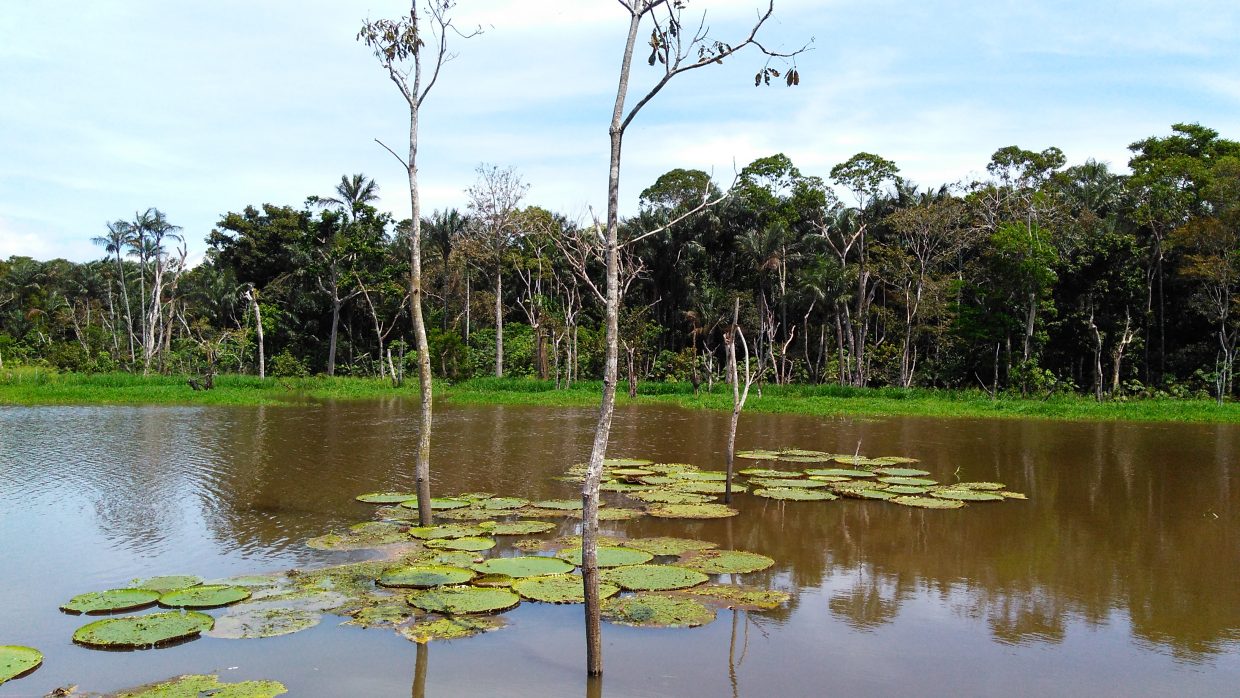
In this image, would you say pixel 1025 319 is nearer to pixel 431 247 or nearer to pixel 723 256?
pixel 723 256

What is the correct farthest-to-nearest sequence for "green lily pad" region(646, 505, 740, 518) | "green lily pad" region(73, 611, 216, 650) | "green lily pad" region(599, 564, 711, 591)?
"green lily pad" region(646, 505, 740, 518) < "green lily pad" region(599, 564, 711, 591) < "green lily pad" region(73, 611, 216, 650)

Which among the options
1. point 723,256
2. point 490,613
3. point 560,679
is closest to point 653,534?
point 490,613

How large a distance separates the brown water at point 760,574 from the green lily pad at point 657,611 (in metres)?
0.17

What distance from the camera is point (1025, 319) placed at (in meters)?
39.4

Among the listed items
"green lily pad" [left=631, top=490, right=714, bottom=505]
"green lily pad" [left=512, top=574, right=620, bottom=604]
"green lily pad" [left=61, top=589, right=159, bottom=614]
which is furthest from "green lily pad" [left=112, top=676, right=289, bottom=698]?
"green lily pad" [left=631, top=490, right=714, bottom=505]

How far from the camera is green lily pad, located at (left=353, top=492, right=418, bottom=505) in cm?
1505

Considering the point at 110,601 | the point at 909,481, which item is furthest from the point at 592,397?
the point at 110,601

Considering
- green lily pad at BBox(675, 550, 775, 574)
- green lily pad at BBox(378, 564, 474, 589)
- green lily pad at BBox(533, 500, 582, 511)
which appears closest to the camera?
green lily pad at BBox(378, 564, 474, 589)

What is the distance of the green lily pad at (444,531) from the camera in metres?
12.3

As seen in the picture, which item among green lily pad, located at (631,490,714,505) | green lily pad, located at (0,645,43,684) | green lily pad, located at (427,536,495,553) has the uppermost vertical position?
green lily pad, located at (631,490,714,505)

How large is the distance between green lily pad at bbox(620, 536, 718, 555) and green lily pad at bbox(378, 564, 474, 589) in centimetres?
250

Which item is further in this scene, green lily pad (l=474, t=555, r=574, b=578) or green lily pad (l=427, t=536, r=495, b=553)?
green lily pad (l=427, t=536, r=495, b=553)

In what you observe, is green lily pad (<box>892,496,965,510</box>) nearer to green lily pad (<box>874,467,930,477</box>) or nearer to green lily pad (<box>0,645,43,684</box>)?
green lily pad (<box>874,467,930,477</box>)

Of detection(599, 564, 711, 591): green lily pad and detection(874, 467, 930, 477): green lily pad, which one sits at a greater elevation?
detection(874, 467, 930, 477): green lily pad
